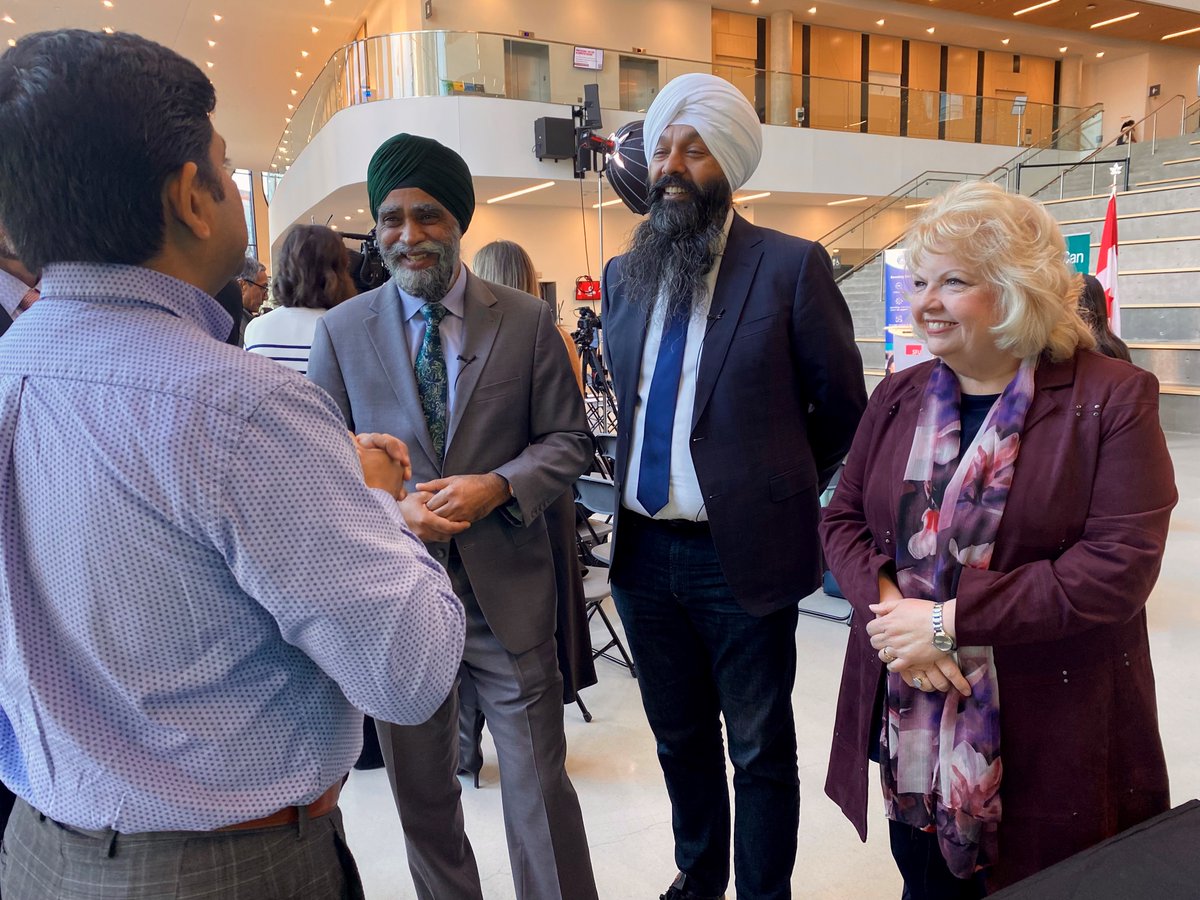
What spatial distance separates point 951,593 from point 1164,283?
9016 millimetres

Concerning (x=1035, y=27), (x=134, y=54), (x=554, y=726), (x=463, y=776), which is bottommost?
(x=463, y=776)

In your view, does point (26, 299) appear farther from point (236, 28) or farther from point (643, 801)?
point (236, 28)

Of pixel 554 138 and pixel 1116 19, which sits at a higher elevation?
pixel 1116 19

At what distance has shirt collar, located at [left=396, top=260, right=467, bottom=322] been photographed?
1.78m

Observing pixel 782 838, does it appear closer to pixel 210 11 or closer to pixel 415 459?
pixel 415 459

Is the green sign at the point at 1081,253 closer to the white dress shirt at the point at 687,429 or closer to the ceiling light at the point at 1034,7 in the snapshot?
the white dress shirt at the point at 687,429

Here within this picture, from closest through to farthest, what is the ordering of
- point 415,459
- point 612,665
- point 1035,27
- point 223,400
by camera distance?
point 223,400, point 415,459, point 612,665, point 1035,27

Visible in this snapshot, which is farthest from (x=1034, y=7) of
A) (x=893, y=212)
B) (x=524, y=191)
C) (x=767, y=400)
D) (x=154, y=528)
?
(x=154, y=528)

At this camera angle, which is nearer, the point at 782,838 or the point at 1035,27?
the point at 782,838

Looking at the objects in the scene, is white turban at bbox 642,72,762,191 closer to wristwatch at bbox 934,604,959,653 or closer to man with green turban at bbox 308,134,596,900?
man with green turban at bbox 308,134,596,900

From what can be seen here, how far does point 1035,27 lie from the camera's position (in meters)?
17.2

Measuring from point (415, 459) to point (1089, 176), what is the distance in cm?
1351

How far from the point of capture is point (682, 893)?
1937mm

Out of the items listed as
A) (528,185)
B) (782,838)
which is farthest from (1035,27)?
(782,838)
